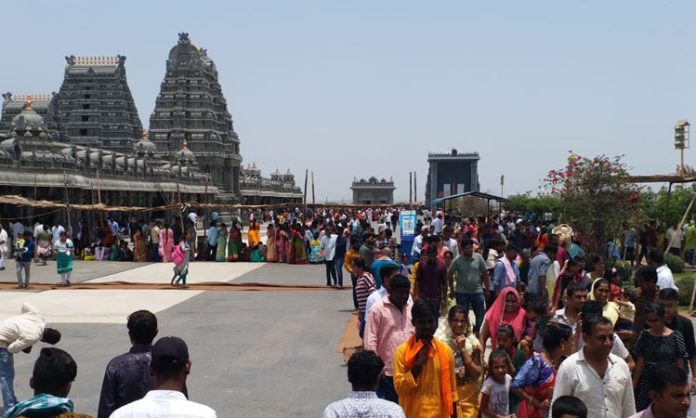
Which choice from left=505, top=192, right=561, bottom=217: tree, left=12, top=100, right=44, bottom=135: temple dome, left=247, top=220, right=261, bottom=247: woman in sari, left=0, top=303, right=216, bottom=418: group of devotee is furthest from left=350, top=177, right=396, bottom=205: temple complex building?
left=0, top=303, right=216, bottom=418: group of devotee

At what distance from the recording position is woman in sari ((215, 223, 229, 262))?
80.9 feet

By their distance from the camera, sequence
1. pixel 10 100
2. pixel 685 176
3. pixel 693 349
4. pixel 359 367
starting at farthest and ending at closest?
pixel 10 100 < pixel 685 176 < pixel 693 349 < pixel 359 367

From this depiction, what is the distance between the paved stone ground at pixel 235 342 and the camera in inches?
303

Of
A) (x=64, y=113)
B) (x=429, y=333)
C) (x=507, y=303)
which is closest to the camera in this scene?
(x=429, y=333)

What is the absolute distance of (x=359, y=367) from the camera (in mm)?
3688

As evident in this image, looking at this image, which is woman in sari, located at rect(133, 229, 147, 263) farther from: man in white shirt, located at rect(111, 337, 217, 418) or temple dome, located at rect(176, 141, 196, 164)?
temple dome, located at rect(176, 141, 196, 164)

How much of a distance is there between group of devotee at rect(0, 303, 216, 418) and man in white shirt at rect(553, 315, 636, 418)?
88.0 inches

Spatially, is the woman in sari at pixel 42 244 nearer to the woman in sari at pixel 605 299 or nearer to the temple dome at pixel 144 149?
the woman in sari at pixel 605 299

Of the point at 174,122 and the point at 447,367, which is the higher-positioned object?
the point at 174,122

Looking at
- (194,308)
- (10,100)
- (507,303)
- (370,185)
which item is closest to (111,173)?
(10,100)

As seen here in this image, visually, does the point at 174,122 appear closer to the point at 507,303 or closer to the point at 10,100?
the point at 10,100

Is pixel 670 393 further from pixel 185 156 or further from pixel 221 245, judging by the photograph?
pixel 185 156

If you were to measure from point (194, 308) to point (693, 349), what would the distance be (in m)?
10.2

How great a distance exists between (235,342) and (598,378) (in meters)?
7.16
